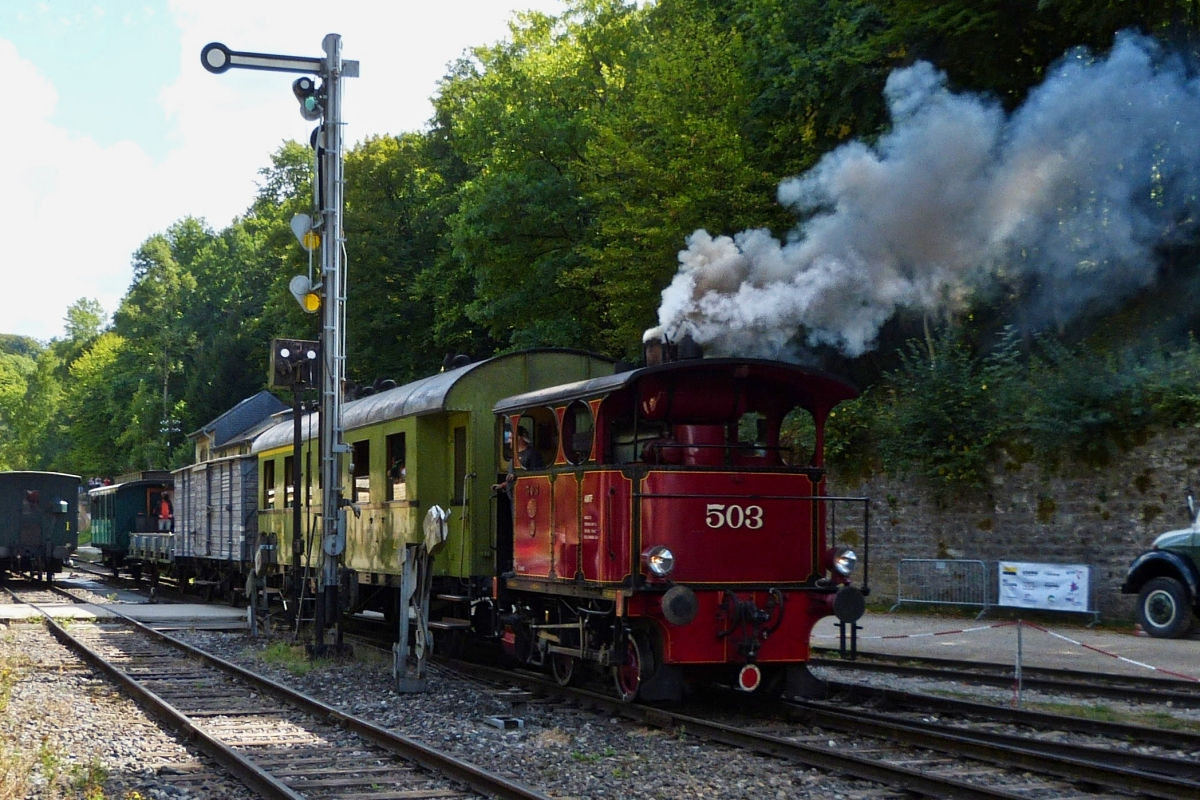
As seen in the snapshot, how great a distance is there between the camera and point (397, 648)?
1266cm

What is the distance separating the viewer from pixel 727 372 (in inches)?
424

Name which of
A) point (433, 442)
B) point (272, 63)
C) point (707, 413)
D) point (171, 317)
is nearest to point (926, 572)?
point (433, 442)

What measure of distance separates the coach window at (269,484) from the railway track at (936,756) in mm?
12116

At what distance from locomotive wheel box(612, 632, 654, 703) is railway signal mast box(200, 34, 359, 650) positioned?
5123mm

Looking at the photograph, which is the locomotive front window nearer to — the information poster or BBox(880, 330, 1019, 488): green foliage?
the information poster

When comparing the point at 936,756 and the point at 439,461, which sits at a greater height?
the point at 439,461

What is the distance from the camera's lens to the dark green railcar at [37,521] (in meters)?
33.0

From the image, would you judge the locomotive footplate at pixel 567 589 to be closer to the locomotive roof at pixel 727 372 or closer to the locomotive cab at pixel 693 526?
the locomotive cab at pixel 693 526

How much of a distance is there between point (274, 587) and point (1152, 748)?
53.2 ft

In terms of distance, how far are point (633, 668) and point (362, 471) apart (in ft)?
23.6

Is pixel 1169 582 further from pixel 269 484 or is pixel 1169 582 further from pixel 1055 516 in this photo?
pixel 269 484

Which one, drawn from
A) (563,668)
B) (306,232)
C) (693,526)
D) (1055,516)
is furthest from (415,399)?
(1055,516)

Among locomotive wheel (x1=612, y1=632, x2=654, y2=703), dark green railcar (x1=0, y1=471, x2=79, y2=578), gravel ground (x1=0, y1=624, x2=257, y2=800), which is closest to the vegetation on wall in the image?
gravel ground (x1=0, y1=624, x2=257, y2=800)

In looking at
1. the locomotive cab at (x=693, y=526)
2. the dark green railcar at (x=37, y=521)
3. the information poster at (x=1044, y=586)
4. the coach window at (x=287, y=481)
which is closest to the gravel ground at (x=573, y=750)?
the locomotive cab at (x=693, y=526)
